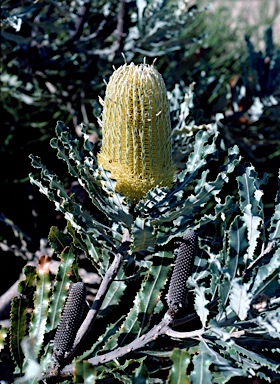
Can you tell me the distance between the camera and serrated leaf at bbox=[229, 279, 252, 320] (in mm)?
823

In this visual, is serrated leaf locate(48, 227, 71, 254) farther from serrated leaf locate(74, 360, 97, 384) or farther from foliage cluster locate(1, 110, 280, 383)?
serrated leaf locate(74, 360, 97, 384)

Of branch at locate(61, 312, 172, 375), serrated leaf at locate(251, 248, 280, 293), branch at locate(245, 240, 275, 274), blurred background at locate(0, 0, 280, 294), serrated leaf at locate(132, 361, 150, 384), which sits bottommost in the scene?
serrated leaf at locate(132, 361, 150, 384)

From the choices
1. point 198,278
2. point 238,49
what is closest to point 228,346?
point 198,278

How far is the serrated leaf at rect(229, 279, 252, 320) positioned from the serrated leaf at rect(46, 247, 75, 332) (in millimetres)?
388

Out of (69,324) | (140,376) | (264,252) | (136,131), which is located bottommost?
(140,376)

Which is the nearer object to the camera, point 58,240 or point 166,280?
point 166,280

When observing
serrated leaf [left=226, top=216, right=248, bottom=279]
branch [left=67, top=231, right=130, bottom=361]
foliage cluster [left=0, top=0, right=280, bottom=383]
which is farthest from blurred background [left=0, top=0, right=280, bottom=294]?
serrated leaf [left=226, top=216, right=248, bottom=279]

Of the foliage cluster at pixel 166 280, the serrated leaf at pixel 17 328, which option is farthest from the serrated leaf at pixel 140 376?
the serrated leaf at pixel 17 328

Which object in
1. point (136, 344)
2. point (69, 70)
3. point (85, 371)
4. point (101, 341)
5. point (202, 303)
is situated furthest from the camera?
point (69, 70)

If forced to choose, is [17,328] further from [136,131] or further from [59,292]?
[136,131]

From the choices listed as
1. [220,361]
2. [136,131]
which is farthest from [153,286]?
[136,131]

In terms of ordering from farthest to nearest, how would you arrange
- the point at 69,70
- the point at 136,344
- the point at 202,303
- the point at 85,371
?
the point at 69,70 → the point at 136,344 → the point at 202,303 → the point at 85,371

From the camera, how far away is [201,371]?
84cm

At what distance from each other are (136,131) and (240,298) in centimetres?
41
